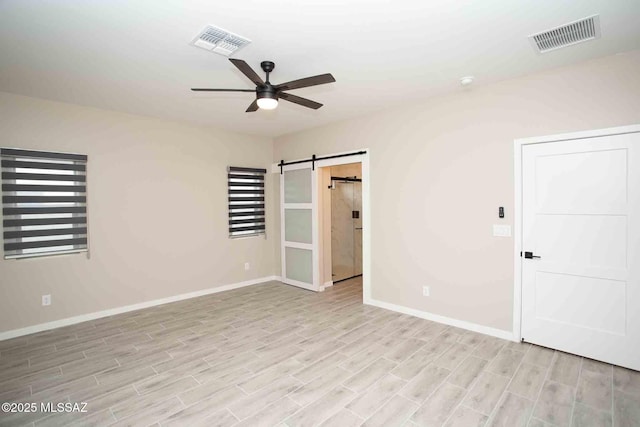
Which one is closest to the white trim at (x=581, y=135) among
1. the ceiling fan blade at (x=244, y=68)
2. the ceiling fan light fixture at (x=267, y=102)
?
the ceiling fan light fixture at (x=267, y=102)

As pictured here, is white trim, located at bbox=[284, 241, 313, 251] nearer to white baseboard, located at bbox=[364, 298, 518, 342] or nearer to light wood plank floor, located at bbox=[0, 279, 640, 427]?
white baseboard, located at bbox=[364, 298, 518, 342]

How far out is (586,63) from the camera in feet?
9.37

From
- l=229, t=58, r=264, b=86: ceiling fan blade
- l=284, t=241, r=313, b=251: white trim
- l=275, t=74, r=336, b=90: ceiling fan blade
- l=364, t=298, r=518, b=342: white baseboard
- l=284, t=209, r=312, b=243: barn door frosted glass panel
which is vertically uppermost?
l=229, t=58, r=264, b=86: ceiling fan blade

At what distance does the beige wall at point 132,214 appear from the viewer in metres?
3.64

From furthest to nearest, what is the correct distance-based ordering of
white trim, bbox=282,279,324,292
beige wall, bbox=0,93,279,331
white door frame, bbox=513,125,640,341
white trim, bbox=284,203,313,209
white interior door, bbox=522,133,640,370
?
1. white trim, bbox=284,203,313,209
2. white trim, bbox=282,279,324,292
3. beige wall, bbox=0,93,279,331
4. white door frame, bbox=513,125,640,341
5. white interior door, bbox=522,133,640,370

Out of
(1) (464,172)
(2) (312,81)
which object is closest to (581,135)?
(1) (464,172)

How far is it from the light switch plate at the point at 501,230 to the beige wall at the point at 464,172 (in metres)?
0.06

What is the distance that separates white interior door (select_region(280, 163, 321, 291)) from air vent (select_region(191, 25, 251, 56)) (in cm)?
281

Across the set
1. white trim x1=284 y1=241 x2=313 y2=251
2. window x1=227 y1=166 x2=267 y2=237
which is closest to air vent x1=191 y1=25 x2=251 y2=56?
window x1=227 y1=166 x2=267 y2=237

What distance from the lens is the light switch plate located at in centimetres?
332

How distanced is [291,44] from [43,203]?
3.43m

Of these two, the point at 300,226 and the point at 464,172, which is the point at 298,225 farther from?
Answer: the point at 464,172

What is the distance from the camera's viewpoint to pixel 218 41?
96.7 inches

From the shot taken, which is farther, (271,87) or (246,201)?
(246,201)
